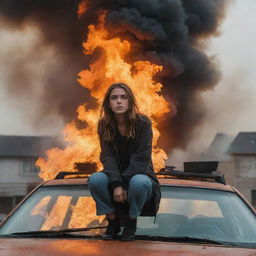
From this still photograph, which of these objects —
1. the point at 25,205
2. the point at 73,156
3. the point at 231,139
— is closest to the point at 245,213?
the point at 25,205

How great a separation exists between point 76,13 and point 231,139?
117 feet

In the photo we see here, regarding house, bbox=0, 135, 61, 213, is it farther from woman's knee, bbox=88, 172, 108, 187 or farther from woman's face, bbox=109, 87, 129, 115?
woman's knee, bbox=88, 172, 108, 187

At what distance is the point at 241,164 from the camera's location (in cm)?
4291

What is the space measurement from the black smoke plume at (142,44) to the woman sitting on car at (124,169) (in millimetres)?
7209

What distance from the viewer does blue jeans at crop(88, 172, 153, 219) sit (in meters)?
3.57

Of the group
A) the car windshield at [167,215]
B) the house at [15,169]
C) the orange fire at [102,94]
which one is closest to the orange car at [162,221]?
the car windshield at [167,215]

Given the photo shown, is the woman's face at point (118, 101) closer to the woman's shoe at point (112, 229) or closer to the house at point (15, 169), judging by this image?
the woman's shoe at point (112, 229)

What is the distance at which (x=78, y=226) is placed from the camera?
156 inches

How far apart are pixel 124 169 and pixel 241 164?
4001 centimetres

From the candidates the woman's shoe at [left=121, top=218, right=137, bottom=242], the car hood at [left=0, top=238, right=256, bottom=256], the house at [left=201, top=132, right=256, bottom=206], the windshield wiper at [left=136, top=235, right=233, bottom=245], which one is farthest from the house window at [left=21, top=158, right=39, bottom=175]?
the car hood at [left=0, top=238, right=256, bottom=256]

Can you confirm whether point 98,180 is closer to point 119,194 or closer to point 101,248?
point 119,194

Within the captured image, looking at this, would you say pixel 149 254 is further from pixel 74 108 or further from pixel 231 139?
pixel 231 139

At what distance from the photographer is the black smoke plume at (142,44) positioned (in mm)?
11570

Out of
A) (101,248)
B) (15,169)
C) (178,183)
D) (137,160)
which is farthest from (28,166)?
(101,248)
